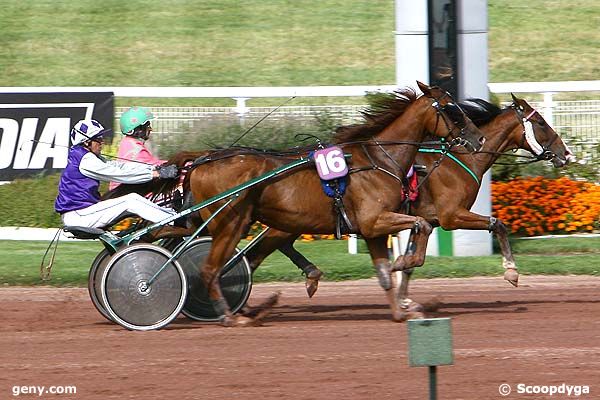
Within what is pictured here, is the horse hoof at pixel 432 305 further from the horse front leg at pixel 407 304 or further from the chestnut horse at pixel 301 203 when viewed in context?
the chestnut horse at pixel 301 203

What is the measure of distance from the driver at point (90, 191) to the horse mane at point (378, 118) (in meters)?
1.47

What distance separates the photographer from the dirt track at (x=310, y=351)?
23.4 feet

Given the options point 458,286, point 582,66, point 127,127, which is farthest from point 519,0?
point 127,127

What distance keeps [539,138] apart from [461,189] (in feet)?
3.31

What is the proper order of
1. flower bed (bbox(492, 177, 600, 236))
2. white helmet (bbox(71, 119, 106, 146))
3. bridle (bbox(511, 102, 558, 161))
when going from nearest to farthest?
white helmet (bbox(71, 119, 106, 146))
bridle (bbox(511, 102, 558, 161))
flower bed (bbox(492, 177, 600, 236))

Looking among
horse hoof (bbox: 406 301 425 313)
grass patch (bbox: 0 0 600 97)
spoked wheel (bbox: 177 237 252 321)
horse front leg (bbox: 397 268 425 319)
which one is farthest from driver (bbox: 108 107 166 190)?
grass patch (bbox: 0 0 600 97)

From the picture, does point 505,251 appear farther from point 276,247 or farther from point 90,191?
point 90,191

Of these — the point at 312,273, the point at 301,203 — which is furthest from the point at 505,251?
the point at 301,203

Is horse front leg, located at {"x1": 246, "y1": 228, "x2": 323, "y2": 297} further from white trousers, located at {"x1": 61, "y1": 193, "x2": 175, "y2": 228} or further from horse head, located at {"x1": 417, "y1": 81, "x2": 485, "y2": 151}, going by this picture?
horse head, located at {"x1": 417, "y1": 81, "x2": 485, "y2": 151}

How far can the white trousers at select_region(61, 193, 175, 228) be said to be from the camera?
883cm

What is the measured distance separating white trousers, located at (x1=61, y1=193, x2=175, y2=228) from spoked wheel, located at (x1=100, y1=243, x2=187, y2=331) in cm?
24

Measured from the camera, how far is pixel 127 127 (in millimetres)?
9375

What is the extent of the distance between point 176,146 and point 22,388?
330 inches

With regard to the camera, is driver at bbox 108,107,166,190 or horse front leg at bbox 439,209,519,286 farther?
horse front leg at bbox 439,209,519,286
